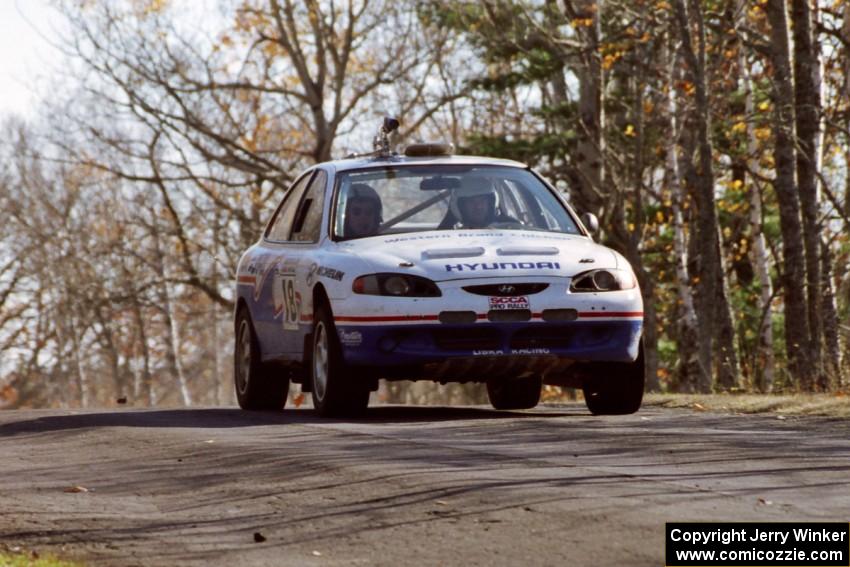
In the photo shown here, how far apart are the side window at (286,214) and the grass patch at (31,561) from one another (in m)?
7.35

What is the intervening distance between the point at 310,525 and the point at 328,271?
17.0ft

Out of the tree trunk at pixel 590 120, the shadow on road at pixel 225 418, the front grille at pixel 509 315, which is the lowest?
the shadow on road at pixel 225 418

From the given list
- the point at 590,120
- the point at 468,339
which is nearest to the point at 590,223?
the point at 468,339

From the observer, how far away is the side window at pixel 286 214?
13.6 m

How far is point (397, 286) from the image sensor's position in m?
11.2

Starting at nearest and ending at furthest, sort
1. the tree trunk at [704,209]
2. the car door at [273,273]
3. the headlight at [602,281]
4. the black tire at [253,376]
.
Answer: the headlight at [602,281] < the car door at [273,273] < the black tire at [253,376] < the tree trunk at [704,209]

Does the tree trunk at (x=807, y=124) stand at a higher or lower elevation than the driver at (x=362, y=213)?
higher

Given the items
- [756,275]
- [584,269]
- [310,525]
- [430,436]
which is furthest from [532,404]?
[756,275]

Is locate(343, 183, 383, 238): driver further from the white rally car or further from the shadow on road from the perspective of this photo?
the shadow on road

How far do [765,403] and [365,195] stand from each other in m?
3.20

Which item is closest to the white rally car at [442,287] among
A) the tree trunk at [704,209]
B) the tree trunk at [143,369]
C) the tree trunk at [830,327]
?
the tree trunk at [830,327]

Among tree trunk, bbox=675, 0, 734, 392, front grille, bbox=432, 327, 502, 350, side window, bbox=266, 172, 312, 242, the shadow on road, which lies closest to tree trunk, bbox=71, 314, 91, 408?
tree trunk, bbox=675, 0, 734, 392

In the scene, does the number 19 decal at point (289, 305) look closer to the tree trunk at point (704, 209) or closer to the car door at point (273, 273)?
the car door at point (273, 273)

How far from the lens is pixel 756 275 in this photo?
35.3 meters
